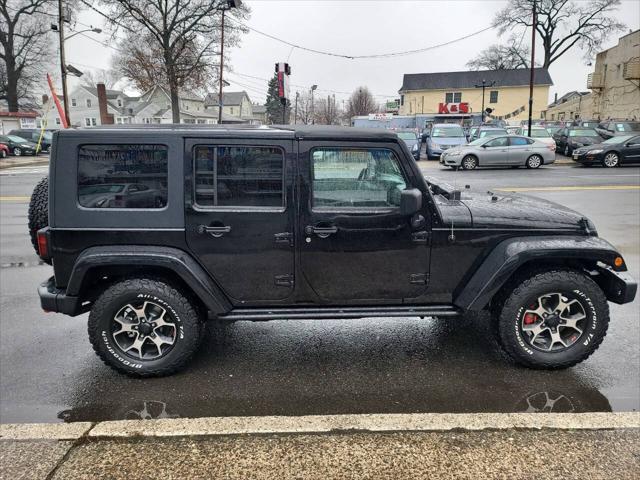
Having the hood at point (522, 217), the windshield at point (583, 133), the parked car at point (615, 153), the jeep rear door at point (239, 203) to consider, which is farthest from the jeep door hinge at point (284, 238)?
the windshield at point (583, 133)

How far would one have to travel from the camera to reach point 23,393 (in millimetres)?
3387

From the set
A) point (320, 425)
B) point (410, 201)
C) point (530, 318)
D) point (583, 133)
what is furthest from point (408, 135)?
point (320, 425)

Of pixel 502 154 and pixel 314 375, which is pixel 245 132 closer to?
pixel 314 375

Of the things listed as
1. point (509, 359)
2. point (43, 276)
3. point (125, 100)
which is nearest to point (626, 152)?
point (509, 359)

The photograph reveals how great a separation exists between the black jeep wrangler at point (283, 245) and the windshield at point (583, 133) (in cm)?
2499

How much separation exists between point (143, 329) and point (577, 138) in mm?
26773

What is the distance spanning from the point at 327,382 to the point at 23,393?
2.18 metres

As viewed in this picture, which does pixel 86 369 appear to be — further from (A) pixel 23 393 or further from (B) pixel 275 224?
(B) pixel 275 224

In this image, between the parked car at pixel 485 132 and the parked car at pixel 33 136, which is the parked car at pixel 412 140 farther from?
the parked car at pixel 33 136

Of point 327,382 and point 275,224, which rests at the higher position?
point 275,224

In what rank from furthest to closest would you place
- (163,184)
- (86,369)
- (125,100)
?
(125,100) → (86,369) → (163,184)

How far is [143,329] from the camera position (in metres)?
3.45

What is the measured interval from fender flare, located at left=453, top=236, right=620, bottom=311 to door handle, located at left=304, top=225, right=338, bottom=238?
1.10 metres

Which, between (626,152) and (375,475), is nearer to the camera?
(375,475)
